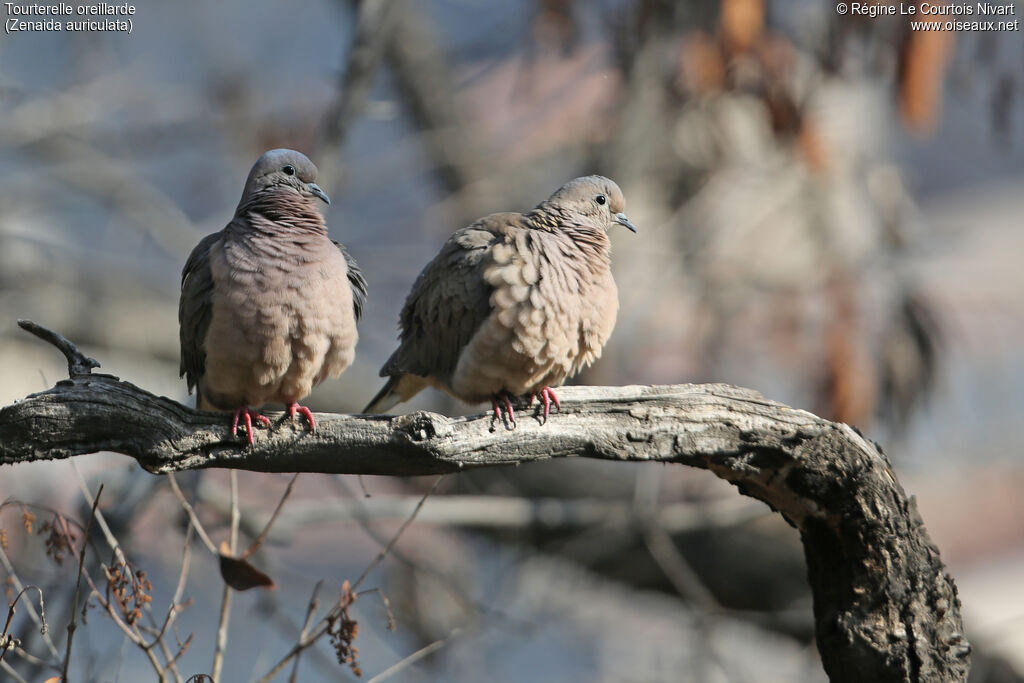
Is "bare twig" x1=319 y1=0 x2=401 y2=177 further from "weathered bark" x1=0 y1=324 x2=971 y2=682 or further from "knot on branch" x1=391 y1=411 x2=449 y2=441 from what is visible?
"knot on branch" x1=391 y1=411 x2=449 y2=441

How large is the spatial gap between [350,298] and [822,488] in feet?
5.38

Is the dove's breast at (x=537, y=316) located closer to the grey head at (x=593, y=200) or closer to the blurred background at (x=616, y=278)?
the grey head at (x=593, y=200)

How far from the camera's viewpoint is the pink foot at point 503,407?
3247 mm

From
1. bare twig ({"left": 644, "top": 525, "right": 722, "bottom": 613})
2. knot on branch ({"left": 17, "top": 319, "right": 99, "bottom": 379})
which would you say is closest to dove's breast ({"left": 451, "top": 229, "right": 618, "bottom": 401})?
knot on branch ({"left": 17, "top": 319, "right": 99, "bottom": 379})

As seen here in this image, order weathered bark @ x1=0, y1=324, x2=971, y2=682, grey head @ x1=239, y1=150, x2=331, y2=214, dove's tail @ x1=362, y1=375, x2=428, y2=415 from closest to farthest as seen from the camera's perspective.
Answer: weathered bark @ x1=0, y1=324, x2=971, y2=682 < grey head @ x1=239, y1=150, x2=331, y2=214 < dove's tail @ x1=362, y1=375, x2=428, y2=415

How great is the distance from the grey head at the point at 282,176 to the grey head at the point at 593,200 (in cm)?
91

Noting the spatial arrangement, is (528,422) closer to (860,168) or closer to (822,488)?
(822,488)

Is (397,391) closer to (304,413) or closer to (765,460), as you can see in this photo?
(304,413)

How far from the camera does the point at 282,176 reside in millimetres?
3648

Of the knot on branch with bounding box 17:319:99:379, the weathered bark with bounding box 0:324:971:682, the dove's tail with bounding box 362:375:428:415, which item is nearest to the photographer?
the knot on branch with bounding box 17:319:99:379

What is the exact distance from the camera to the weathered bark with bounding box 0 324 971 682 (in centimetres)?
298

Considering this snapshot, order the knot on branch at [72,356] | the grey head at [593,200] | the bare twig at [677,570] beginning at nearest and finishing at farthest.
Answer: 1. the knot on branch at [72,356]
2. the grey head at [593,200]
3. the bare twig at [677,570]

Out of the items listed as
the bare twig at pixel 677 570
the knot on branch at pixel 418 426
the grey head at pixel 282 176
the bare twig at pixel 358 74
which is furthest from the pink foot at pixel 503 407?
the bare twig at pixel 358 74

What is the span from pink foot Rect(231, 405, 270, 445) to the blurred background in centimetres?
194
